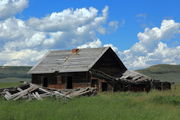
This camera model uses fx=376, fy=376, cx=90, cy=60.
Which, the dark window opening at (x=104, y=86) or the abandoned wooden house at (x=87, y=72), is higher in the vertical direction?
the abandoned wooden house at (x=87, y=72)

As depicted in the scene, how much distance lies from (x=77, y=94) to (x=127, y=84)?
1138 cm

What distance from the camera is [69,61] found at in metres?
42.5

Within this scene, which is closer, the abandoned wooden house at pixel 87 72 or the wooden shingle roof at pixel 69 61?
the abandoned wooden house at pixel 87 72

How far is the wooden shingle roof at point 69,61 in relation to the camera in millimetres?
40906

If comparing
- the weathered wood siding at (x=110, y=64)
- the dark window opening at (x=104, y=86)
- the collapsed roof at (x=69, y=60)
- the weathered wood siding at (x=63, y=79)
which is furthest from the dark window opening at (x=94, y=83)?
the collapsed roof at (x=69, y=60)

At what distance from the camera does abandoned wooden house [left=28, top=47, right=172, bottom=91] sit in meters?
40.2

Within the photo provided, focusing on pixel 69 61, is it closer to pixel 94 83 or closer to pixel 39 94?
pixel 94 83

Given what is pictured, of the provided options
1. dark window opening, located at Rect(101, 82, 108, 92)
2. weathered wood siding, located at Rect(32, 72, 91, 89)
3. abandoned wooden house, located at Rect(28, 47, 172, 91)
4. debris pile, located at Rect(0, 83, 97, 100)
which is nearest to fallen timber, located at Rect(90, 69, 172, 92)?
abandoned wooden house, located at Rect(28, 47, 172, 91)

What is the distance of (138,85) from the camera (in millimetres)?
43156

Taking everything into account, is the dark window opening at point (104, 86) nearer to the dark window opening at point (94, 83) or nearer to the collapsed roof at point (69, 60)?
the dark window opening at point (94, 83)

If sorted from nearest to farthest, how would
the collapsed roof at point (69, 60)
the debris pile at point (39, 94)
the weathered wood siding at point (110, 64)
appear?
the debris pile at point (39, 94), the collapsed roof at point (69, 60), the weathered wood siding at point (110, 64)

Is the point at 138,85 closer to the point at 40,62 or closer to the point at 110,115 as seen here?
the point at 40,62

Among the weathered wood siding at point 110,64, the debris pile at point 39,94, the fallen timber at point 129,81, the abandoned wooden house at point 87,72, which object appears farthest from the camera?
the weathered wood siding at point 110,64

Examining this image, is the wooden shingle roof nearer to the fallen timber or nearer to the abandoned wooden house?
the abandoned wooden house
